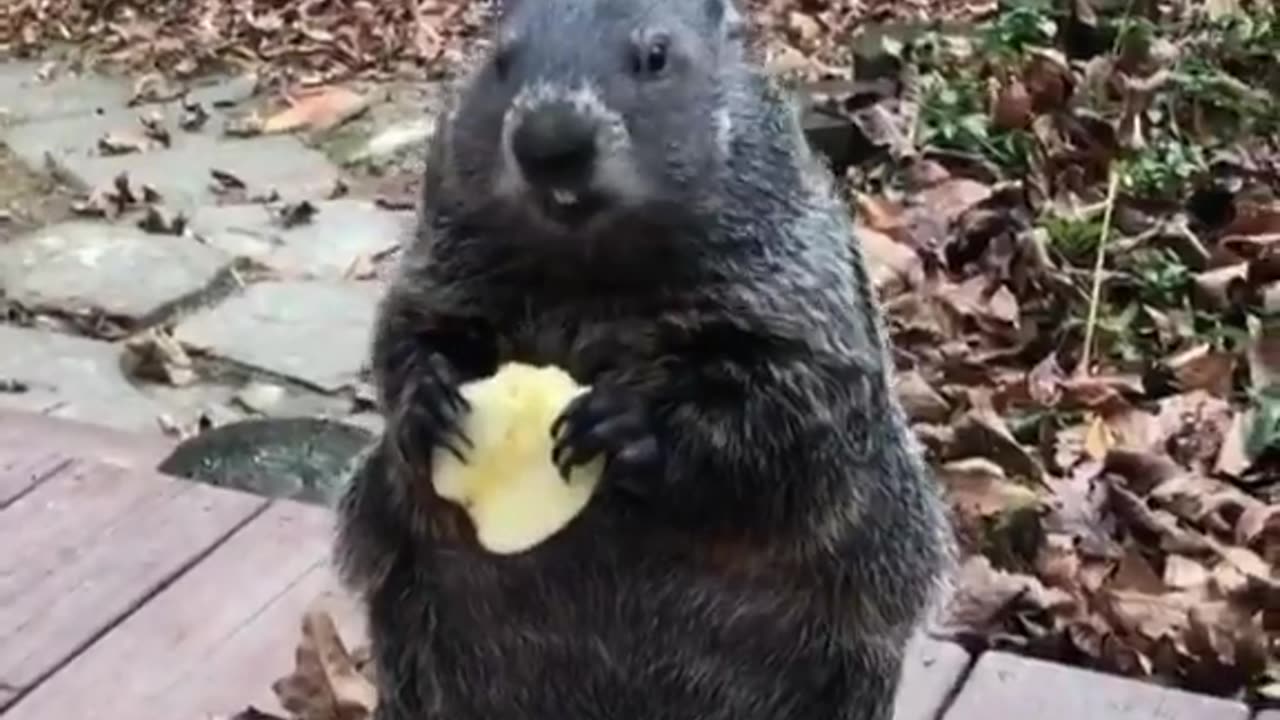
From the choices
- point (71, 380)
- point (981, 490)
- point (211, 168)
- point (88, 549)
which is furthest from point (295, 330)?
point (981, 490)

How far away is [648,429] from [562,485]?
9cm

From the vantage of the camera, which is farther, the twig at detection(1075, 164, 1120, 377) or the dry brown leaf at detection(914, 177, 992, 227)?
the dry brown leaf at detection(914, 177, 992, 227)

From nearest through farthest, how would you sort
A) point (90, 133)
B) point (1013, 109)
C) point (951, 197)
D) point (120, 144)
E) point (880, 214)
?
point (880, 214), point (951, 197), point (1013, 109), point (120, 144), point (90, 133)

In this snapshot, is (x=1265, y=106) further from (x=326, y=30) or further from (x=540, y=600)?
(x=540, y=600)

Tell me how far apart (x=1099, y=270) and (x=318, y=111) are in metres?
Result: 2.52

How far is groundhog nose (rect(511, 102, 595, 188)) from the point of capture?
1.99 metres

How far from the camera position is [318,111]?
6660 millimetres

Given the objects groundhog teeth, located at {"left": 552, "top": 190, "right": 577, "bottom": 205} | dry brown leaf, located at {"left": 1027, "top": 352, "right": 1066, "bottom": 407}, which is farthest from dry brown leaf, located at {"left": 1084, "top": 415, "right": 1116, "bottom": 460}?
groundhog teeth, located at {"left": 552, "top": 190, "right": 577, "bottom": 205}

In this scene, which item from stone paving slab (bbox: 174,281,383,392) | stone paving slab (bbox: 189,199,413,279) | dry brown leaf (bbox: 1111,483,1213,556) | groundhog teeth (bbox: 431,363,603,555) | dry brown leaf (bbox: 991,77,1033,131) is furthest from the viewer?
dry brown leaf (bbox: 991,77,1033,131)

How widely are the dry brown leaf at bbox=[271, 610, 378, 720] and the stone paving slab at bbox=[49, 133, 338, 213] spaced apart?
2.75 m

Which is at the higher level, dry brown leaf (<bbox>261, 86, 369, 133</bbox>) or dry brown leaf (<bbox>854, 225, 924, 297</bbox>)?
dry brown leaf (<bbox>854, 225, 924, 297</bbox>)

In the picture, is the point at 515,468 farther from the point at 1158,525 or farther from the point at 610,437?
the point at 1158,525

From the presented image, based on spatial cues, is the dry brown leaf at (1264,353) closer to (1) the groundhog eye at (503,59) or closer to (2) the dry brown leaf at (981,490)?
(2) the dry brown leaf at (981,490)

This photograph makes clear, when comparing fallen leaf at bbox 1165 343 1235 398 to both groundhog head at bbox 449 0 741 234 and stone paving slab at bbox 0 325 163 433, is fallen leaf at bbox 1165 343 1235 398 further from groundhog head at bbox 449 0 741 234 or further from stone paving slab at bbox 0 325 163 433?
groundhog head at bbox 449 0 741 234
